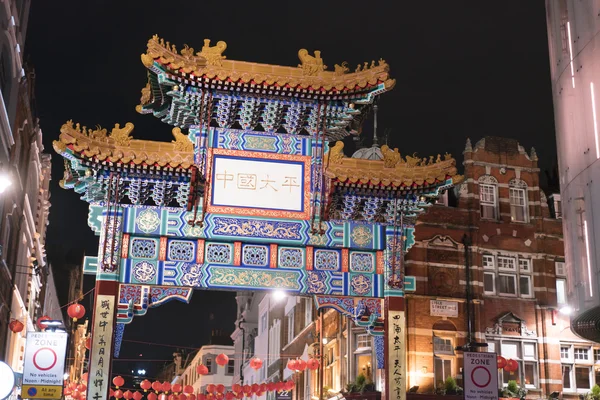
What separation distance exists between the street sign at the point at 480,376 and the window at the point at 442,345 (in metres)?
13.5

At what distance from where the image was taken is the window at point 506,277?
33.2 m

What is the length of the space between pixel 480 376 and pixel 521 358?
15.2 meters

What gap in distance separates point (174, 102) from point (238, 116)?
158 centimetres

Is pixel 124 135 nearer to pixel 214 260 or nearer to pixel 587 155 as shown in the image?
pixel 214 260

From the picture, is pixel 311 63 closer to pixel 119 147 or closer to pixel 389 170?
pixel 389 170

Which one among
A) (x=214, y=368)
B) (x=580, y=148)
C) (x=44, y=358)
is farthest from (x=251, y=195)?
(x=214, y=368)

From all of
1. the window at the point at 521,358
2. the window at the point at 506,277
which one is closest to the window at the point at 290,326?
the window at the point at 506,277

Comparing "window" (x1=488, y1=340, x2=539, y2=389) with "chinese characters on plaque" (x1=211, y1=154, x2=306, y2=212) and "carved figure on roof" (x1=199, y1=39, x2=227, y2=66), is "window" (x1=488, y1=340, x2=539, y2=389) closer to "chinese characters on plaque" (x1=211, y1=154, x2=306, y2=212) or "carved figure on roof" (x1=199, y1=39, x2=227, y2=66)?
"chinese characters on plaque" (x1=211, y1=154, x2=306, y2=212)

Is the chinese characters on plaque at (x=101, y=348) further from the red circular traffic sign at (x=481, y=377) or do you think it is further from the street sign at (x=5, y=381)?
the red circular traffic sign at (x=481, y=377)

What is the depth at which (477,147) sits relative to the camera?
3431 cm

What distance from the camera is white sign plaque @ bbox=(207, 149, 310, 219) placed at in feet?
63.6

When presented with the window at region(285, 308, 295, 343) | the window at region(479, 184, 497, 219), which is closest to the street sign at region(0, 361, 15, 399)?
the window at region(479, 184, 497, 219)

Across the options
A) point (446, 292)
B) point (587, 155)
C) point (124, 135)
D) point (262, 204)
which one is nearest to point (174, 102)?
point (124, 135)

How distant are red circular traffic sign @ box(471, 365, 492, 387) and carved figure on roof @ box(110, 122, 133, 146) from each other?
9276mm
